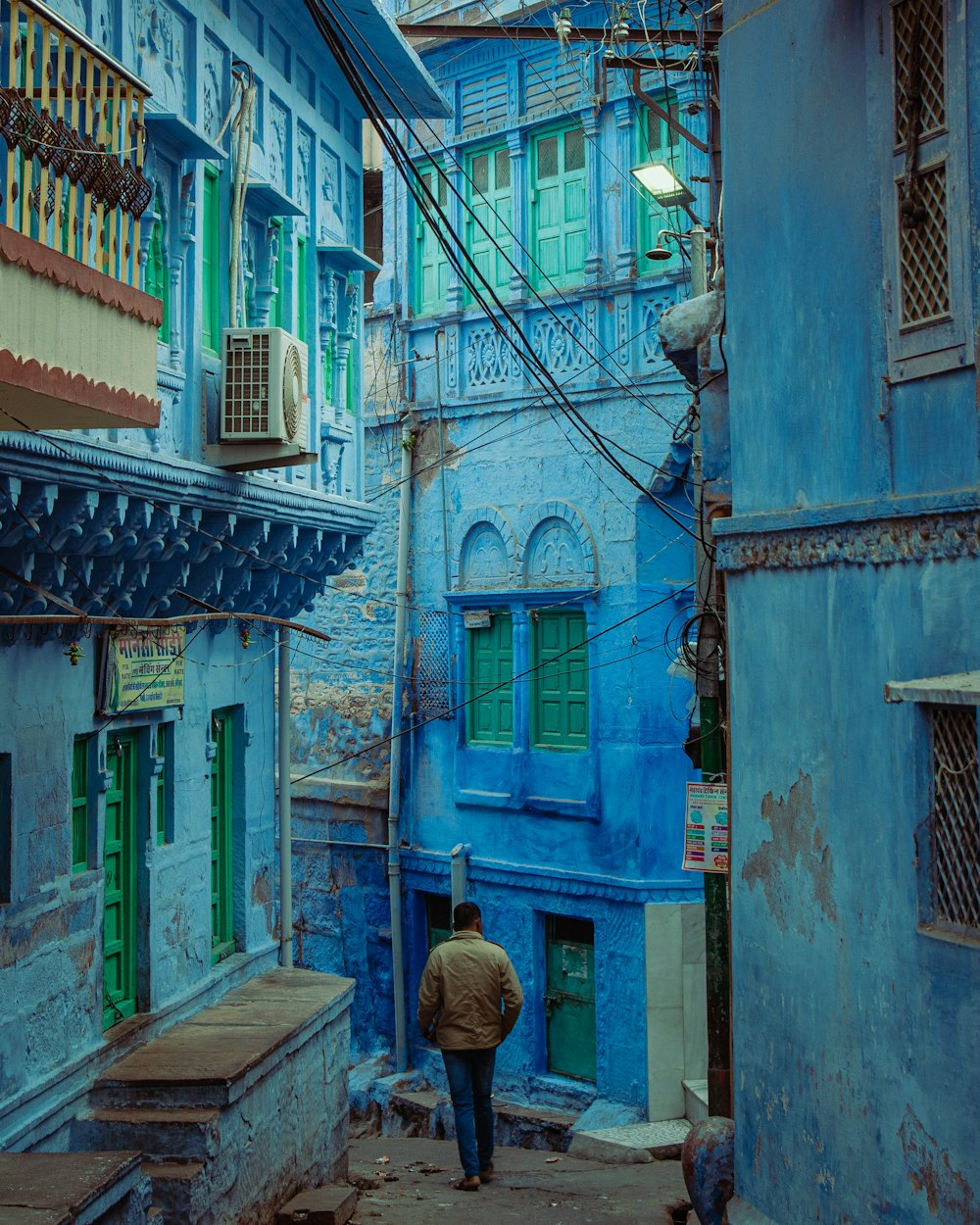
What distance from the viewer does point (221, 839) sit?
1116 cm

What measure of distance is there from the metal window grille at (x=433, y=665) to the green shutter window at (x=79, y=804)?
7.08 metres

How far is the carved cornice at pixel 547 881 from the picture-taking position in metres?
13.8

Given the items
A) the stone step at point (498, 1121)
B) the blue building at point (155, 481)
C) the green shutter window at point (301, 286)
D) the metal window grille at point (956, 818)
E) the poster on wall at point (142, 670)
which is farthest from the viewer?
the stone step at point (498, 1121)

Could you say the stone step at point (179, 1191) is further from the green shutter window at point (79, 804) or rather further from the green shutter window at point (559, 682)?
the green shutter window at point (559, 682)

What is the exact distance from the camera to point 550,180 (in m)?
15.1

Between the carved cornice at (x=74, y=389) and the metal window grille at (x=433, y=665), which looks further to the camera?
the metal window grille at (x=433, y=665)

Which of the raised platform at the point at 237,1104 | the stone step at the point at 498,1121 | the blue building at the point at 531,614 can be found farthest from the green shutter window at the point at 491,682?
the raised platform at the point at 237,1104

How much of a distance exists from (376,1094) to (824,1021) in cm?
1080

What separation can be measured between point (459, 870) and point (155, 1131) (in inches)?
289

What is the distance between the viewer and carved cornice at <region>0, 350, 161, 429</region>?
5.77 m

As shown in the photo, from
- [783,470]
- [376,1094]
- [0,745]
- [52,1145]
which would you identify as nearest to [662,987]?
[376,1094]

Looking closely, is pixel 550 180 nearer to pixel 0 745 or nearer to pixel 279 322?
pixel 279 322

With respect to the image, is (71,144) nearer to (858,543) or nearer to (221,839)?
(858,543)

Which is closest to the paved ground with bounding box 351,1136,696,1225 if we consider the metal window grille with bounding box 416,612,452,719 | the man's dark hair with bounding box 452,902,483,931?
the man's dark hair with bounding box 452,902,483,931
